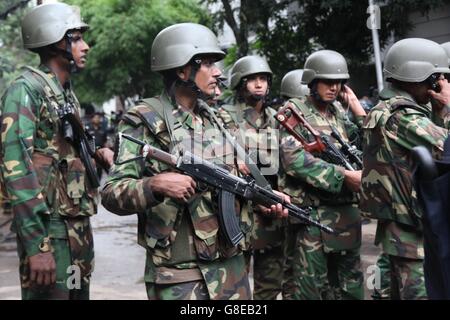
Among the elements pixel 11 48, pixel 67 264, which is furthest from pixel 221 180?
pixel 11 48

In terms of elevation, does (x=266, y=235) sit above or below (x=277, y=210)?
below

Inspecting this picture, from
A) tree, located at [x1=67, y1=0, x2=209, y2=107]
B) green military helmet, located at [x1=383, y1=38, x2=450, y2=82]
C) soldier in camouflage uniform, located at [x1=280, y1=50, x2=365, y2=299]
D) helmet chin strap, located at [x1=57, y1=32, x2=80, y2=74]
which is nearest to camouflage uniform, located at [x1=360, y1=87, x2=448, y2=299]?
green military helmet, located at [x1=383, y1=38, x2=450, y2=82]

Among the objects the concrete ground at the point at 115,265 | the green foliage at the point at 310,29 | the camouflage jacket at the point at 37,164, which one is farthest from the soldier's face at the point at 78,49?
the green foliage at the point at 310,29

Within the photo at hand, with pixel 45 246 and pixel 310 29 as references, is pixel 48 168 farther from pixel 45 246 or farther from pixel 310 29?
pixel 310 29

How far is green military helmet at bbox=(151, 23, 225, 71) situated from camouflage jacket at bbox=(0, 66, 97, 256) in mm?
647

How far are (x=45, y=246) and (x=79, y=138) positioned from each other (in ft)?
2.24

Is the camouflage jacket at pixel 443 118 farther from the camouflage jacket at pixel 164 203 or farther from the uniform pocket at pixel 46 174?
the uniform pocket at pixel 46 174

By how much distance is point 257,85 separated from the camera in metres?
5.85

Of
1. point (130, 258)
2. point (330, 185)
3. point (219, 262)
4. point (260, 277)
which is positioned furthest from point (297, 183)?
point (130, 258)

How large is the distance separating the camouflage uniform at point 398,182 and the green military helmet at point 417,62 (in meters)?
0.12

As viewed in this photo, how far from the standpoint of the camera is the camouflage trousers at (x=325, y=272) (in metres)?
4.74

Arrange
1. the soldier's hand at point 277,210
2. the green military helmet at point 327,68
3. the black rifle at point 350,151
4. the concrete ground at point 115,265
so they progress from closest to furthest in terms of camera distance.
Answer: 1. the soldier's hand at point 277,210
2. the black rifle at point 350,151
3. the green military helmet at point 327,68
4. the concrete ground at point 115,265

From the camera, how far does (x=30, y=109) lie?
11.5ft

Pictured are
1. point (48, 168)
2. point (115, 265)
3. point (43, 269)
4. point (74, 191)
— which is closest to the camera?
point (43, 269)
